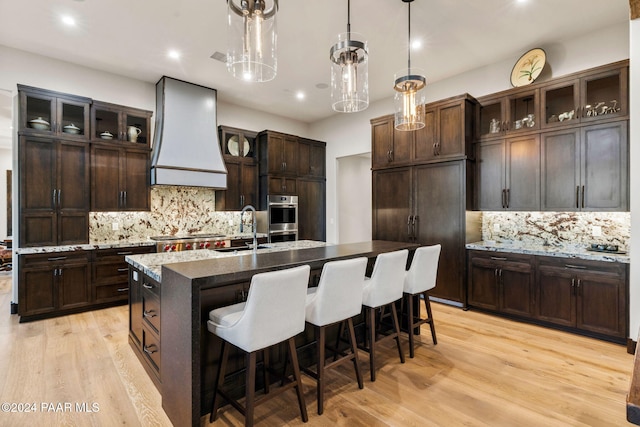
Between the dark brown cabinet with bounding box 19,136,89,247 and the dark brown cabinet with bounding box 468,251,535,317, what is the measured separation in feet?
17.9

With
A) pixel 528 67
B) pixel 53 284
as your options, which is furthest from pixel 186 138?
pixel 528 67

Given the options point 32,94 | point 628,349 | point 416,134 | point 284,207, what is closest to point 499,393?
point 628,349

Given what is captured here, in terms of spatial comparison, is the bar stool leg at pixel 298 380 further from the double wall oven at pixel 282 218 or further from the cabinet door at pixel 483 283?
the double wall oven at pixel 282 218

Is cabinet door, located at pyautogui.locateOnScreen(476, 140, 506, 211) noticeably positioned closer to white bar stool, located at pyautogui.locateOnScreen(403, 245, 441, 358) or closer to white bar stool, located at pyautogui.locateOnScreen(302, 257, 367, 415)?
white bar stool, located at pyautogui.locateOnScreen(403, 245, 441, 358)

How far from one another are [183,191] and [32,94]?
7.67 ft

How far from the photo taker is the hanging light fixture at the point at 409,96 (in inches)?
118

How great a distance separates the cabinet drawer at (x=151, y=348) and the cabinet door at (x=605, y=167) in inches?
182

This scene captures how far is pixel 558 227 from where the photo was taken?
414cm

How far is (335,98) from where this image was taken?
2.82 meters

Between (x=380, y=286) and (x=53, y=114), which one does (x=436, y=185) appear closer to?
(x=380, y=286)

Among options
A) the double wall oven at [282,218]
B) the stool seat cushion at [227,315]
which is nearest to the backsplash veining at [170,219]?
the double wall oven at [282,218]

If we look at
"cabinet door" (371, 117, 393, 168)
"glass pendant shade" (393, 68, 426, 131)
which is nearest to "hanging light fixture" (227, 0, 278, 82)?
A: "glass pendant shade" (393, 68, 426, 131)

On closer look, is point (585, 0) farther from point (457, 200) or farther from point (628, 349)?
point (628, 349)

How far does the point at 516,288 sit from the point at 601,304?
802 mm
